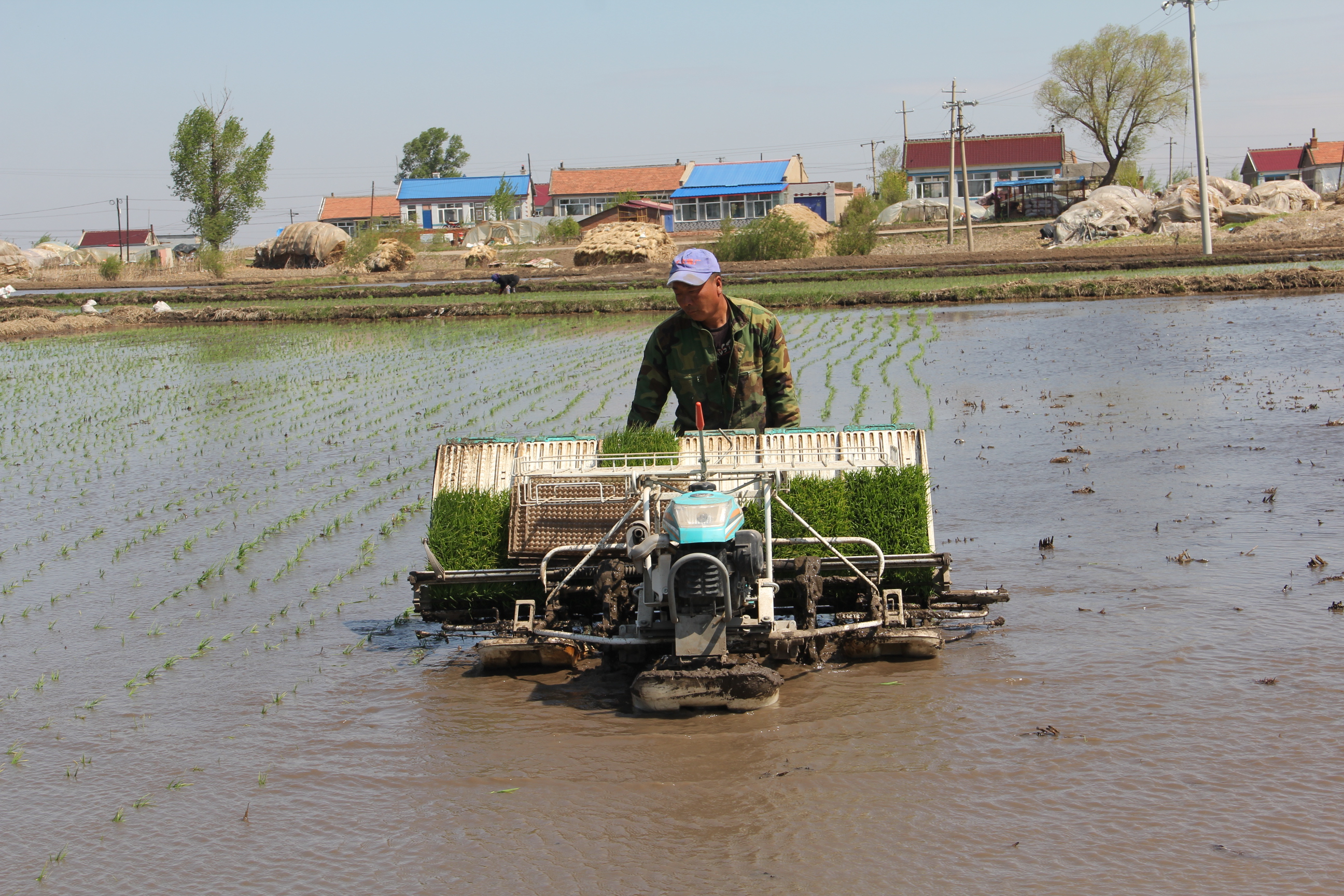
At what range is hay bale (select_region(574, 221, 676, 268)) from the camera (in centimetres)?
4497

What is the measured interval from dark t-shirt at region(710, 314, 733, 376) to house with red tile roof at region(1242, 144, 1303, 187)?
83.4 metres

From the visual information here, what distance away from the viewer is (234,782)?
15.7 ft

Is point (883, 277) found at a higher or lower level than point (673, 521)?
higher

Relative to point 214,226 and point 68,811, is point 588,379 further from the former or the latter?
point 214,226

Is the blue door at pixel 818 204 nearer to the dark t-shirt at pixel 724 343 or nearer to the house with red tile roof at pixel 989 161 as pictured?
the house with red tile roof at pixel 989 161

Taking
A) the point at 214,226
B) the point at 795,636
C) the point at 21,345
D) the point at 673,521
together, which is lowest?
the point at 795,636

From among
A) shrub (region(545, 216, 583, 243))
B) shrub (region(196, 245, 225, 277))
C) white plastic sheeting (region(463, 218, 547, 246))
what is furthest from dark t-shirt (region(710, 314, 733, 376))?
shrub (region(545, 216, 583, 243))

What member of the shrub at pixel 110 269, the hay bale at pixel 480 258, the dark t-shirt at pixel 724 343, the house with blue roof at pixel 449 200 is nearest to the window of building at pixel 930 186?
the house with blue roof at pixel 449 200

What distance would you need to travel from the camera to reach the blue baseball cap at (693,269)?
5.59 metres

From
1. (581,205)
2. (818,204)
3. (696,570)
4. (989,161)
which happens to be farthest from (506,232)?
(696,570)

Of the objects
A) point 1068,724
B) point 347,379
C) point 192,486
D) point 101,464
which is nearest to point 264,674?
point 1068,724

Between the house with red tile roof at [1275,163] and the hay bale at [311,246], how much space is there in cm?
5893

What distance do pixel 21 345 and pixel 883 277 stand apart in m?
21.8

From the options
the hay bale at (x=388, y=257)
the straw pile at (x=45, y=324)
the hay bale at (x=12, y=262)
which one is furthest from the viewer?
the hay bale at (x=12, y=262)
